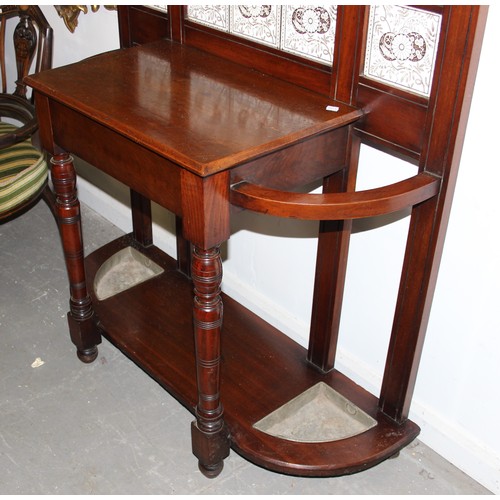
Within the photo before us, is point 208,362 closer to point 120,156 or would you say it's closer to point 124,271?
point 120,156

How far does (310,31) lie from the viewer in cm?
181

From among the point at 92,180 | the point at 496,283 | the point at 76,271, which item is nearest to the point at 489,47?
the point at 496,283

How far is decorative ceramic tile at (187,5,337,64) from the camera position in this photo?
5.83 feet

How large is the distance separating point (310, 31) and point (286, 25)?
0.08 m

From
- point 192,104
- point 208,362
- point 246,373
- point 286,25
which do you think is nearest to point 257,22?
point 286,25

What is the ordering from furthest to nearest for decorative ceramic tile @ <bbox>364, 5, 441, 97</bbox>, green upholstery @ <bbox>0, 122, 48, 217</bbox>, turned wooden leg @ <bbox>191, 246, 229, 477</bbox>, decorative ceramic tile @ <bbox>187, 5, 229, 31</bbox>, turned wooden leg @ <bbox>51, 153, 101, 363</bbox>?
green upholstery @ <bbox>0, 122, 48, 217</bbox> < turned wooden leg @ <bbox>51, 153, 101, 363</bbox> < decorative ceramic tile @ <bbox>187, 5, 229, 31</bbox> < turned wooden leg @ <bbox>191, 246, 229, 477</bbox> < decorative ceramic tile @ <bbox>364, 5, 441, 97</bbox>

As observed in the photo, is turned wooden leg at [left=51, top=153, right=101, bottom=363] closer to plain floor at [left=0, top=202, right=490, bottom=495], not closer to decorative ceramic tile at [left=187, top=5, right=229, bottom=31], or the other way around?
plain floor at [left=0, top=202, right=490, bottom=495]

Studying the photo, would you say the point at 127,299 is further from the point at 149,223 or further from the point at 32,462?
the point at 32,462

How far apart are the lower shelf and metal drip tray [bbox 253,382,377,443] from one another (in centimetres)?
1

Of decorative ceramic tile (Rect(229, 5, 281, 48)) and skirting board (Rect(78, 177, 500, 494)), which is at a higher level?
decorative ceramic tile (Rect(229, 5, 281, 48))

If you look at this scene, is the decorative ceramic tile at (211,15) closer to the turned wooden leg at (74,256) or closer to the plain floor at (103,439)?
the turned wooden leg at (74,256)

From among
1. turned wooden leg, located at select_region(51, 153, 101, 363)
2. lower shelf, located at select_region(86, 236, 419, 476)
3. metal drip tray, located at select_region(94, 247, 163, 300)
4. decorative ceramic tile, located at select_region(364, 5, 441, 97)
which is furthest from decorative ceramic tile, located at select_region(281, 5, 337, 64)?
metal drip tray, located at select_region(94, 247, 163, 300)

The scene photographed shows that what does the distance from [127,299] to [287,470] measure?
2.94 feet

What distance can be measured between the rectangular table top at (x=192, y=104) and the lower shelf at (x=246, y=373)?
823mm
